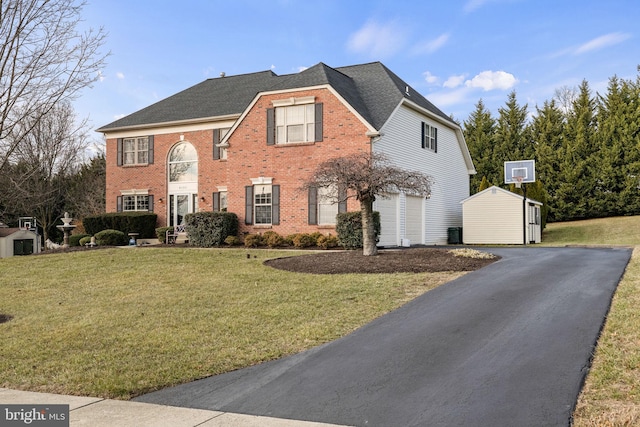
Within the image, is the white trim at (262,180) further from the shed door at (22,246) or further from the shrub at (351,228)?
the shed door at (22,246)

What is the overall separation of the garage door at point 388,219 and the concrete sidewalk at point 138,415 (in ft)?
50.0

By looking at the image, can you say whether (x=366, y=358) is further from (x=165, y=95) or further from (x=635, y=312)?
(x=165, y=95)

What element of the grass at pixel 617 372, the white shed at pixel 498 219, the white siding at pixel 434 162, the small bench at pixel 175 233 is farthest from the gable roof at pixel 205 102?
the grass at pixel 617 372

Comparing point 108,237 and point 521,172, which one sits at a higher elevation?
point 521,172

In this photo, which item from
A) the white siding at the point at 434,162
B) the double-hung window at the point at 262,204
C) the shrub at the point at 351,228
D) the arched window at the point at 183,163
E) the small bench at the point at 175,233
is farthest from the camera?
the arched window at the point at 183,163

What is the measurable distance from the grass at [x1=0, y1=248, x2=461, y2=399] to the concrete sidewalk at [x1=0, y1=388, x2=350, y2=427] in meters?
0.27

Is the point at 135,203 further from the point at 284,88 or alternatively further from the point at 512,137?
the point at 512,137

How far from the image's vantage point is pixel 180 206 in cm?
2728

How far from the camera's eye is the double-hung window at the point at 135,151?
27.9 metres

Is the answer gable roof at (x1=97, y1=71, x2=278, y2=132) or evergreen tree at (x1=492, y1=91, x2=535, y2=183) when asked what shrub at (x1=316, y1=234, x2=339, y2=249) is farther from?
evergreen tree at (x1=492, y1=91, x2=535, y2=183)

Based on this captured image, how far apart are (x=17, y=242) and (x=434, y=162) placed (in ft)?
82.1

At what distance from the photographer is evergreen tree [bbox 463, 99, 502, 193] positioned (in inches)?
1351

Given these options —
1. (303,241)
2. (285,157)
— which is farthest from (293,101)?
(303,241)

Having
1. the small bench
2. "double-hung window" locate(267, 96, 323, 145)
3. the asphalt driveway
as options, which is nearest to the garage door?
"double-hung window" locate(267, 96, 323, 145)
